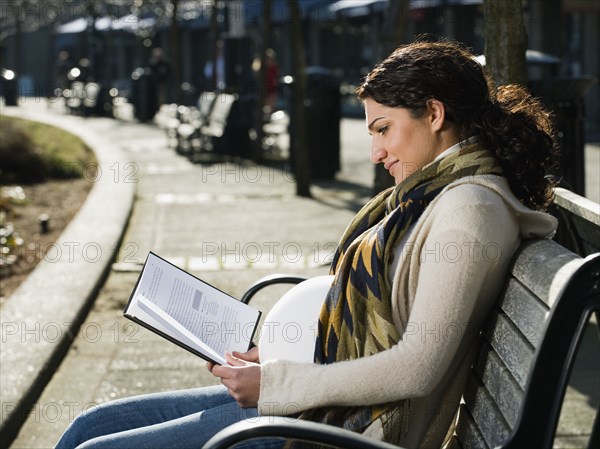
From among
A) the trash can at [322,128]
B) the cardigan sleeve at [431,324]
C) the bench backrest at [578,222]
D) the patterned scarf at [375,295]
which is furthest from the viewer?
the trash can at [322,128]

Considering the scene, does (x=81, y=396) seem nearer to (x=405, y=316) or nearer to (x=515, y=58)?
(x=515, y=58)

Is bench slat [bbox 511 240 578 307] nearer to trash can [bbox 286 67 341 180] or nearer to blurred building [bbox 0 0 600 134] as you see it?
blurred building [bbox 0 0 600 134]

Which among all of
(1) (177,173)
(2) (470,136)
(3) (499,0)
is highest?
(3) (499,0)

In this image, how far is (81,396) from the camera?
531 cm

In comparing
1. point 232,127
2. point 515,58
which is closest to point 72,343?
point 515,58

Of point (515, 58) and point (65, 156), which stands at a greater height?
point (515, 58)

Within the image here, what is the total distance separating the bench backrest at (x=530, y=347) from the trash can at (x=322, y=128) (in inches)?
427

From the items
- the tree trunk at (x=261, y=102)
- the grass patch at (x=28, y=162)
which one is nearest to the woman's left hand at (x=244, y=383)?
the grass patch at (x=28, y=162)

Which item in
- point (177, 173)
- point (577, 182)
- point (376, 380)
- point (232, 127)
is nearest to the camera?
point (376, 380)

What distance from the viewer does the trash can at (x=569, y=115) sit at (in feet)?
22.0

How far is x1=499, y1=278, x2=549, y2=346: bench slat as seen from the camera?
2.30 meters

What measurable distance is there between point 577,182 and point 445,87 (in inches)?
172

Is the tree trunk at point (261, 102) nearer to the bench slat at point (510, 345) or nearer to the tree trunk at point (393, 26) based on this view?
the tree trunk at point (393, 26)

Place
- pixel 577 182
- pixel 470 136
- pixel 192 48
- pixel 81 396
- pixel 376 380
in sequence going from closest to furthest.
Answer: pixel 376 380
pixel 470 136
pixel 81 396
pixel 577 182
pixel 192 48
